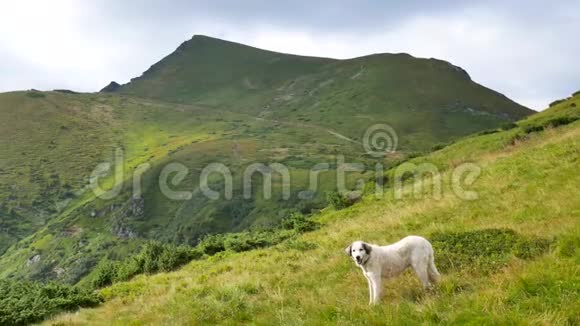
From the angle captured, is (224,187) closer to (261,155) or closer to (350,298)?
(261,155)

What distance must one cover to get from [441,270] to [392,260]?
6.32 ft

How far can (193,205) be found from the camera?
157 meters

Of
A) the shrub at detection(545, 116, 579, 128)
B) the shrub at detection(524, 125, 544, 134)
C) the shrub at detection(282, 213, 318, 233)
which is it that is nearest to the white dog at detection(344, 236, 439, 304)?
the shrub at detection(282, 213, 318, 233)

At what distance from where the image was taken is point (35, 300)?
641 inches

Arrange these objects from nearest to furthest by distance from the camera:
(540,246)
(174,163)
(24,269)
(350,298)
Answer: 1. (350,298)
2. (540,246)
3. (24,269)
4. (174,163)

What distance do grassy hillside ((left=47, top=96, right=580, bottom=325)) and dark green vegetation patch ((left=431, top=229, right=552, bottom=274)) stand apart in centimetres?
3

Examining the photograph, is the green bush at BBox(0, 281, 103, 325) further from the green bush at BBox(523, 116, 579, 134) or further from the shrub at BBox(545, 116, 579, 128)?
the shrub at BBox(545, 116, 579, 128)

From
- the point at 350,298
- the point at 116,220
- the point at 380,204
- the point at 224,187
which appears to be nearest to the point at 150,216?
the point at 116,220

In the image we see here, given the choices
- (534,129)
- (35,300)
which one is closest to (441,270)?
(35,300)

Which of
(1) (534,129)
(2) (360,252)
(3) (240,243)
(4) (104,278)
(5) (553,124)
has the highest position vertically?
(5) (553,124)

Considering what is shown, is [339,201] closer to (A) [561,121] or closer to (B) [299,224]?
(B) [299,224]

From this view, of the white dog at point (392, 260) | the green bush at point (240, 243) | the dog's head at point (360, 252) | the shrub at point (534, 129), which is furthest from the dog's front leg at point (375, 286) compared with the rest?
the shrub at point (534, 129)

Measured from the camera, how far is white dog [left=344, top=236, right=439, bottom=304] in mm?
10680

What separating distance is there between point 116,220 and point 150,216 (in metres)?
11.2
